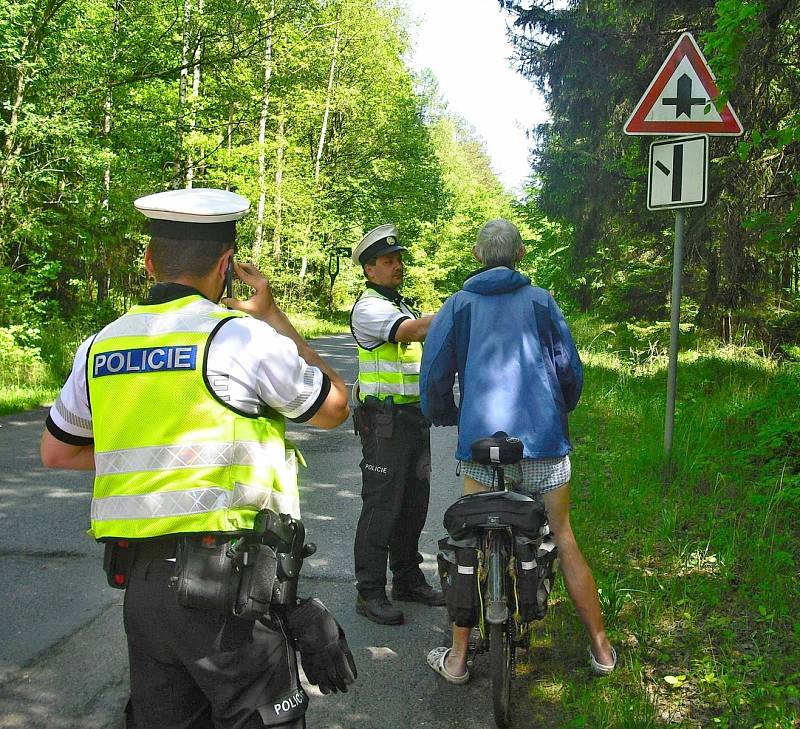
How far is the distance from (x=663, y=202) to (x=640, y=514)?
238cm

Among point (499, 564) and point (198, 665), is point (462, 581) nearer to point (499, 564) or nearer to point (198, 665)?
point (499, 564)

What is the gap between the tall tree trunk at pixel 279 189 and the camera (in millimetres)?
28109

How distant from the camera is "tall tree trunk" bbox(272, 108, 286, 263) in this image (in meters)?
28.1

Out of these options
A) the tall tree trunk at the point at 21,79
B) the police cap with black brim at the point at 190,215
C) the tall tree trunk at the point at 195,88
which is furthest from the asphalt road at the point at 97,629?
the tall tree trunk at the point at 195,88

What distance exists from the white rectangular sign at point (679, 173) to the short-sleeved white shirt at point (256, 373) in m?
4.85

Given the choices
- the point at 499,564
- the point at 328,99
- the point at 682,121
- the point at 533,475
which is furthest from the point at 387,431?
the point at 328,99

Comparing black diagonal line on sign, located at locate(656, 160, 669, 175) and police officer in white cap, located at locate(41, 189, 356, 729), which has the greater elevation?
black diagonal line on sign, located at locate(656, 160, 669, 175)

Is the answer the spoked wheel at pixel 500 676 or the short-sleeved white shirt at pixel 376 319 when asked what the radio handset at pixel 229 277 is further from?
the short-sleeved white shirt at pixel 376 319

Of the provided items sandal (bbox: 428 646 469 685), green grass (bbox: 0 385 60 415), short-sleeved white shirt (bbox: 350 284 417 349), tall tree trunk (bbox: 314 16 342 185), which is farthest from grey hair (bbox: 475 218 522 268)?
tall tree trunk (bbox: 314 16 342 185)

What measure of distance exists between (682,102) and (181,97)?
13947 millimetres

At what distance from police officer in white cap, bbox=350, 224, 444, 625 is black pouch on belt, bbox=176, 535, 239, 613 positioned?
257cm

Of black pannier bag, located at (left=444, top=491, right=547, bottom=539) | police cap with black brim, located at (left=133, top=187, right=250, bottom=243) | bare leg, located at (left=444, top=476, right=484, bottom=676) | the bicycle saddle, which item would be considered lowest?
bare leg, located at (left=444, top=476, right=484, bottom=676)

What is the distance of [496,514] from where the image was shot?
133 inches

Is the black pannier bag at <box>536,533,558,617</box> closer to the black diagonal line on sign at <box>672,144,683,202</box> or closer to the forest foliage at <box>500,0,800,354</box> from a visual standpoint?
the forest foliage at <box>500,0,800,354</box>
